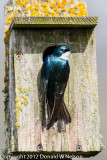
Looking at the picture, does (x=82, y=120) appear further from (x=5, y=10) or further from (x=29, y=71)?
(x=5, y=10)

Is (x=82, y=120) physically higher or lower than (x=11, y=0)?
lower

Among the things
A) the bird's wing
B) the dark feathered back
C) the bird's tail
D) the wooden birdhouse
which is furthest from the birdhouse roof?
the bird's tail

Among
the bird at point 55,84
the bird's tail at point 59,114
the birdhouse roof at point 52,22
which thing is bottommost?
the bird's tail at point 59,114

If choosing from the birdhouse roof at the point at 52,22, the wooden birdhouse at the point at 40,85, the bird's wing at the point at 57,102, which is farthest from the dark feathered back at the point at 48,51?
the bird's wing at the point at 57,102

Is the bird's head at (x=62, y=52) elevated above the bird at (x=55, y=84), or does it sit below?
above

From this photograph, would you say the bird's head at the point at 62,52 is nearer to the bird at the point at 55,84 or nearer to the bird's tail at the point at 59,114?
the bird at the point at 55,84

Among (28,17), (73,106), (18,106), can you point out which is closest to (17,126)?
(18,106)

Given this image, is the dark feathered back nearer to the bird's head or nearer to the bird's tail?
the bird's head
